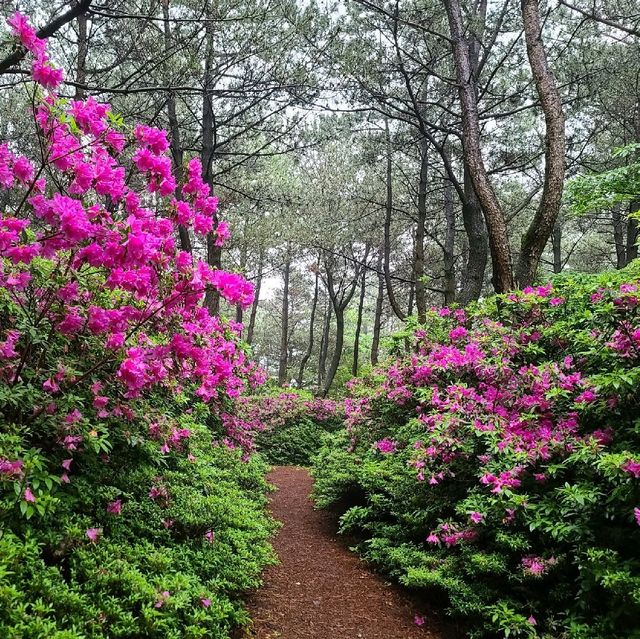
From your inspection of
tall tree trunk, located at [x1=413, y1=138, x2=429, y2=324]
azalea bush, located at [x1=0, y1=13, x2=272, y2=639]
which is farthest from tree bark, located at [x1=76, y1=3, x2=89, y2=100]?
tall tree trunk, located at [x1=413, y1=138, x2=429, y2=324]

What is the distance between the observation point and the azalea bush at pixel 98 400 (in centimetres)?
212

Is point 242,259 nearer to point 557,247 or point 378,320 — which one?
point 378,320

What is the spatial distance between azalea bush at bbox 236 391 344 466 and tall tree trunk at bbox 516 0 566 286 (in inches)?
208

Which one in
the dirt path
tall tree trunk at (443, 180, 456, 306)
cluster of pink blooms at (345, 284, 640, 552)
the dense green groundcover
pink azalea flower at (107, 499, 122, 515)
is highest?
tall tree trunk at (443, 180, 456, 306)

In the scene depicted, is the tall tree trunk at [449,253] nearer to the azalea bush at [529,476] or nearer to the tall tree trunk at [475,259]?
the tall tree trunk at [475,259]

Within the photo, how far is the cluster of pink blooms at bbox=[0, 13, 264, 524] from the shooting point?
2326 millimetres

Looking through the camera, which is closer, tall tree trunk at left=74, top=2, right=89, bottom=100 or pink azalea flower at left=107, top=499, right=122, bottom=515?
pink azalea flower at left=107, top=499, right=122, bottom=515

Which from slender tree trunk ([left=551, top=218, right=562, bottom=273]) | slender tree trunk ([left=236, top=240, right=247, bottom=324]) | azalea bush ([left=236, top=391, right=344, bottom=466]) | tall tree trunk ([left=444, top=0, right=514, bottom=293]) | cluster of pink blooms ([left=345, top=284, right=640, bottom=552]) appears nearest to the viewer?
cluster of pink blooms ([left=345, top=284, right=640, bottom=552])

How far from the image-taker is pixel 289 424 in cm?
1112

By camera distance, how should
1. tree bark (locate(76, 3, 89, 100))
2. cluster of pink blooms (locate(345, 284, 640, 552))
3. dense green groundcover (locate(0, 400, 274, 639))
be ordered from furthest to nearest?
1. tree bark (locate(76, 3, 89, 100))
2. cluster of pink blooms (locate(345, 284, 640, 552))
3. dense green groundcover (locate(0, 400, 274, 639))

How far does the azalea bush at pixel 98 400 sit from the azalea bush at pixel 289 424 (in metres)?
6.49

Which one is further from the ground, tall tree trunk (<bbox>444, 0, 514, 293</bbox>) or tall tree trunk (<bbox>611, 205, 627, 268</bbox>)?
tall tree trunk (<bbox>611, 205, 627, 268</bbox>)

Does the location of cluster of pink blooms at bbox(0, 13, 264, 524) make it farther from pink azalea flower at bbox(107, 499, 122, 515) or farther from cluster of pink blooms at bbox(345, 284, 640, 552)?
cluster of pink blooms at bbox(345, 284, 640, 552)

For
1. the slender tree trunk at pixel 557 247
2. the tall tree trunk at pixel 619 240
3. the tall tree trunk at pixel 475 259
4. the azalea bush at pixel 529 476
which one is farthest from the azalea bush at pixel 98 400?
the slender tree trunk at pixel 557 247
